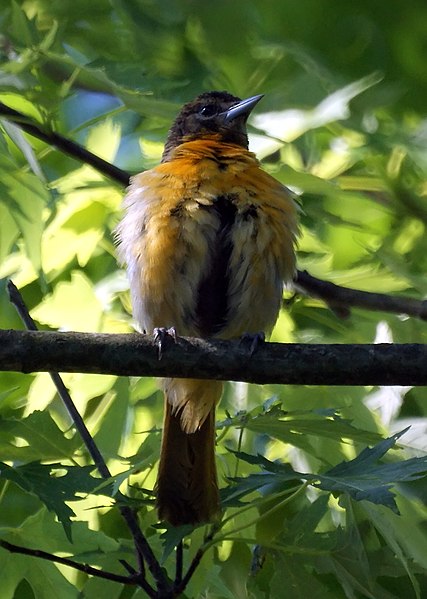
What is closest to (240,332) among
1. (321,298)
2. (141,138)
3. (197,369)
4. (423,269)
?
(321,298)

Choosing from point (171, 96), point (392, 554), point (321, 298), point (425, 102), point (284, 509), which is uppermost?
point (171, 96)

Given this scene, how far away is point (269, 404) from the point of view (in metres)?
2.85

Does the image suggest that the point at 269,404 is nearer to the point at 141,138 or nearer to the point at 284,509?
the point at 284,509

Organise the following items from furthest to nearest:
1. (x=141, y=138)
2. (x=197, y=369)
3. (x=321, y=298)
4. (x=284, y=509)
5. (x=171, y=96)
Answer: (x=141, y=138) < (x=171, y=96) < (x=321, y=298) < (x=284, y=509) < (x=197, y=369)

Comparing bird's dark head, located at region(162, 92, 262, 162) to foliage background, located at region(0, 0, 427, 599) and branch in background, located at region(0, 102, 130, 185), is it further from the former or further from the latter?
branch in background, located at region(0, 102, 130, 185)

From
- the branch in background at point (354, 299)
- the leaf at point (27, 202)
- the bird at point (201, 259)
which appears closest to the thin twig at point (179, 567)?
the bird at point (201, 259)

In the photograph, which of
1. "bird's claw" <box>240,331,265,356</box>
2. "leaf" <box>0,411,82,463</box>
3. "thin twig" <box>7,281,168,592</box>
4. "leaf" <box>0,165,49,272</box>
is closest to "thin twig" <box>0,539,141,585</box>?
"thin twig" <box>7,281,168,592</box>

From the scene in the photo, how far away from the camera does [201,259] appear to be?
12.0 ft

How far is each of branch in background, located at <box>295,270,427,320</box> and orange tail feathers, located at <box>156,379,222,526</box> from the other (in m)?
0.55

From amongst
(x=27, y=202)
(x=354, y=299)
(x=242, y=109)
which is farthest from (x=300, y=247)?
(x=27, y=202)

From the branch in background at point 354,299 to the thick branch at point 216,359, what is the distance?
25.9 inches

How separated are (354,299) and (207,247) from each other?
0.62 m

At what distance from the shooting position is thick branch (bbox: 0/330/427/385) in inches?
104

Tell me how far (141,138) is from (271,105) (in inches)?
39.4
